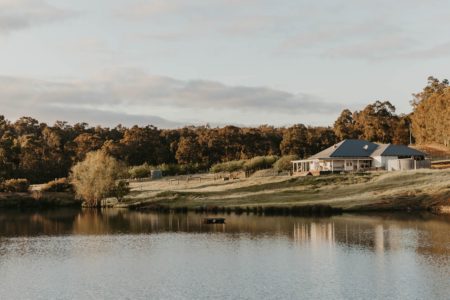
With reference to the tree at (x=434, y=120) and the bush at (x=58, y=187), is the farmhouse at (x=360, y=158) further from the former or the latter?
the bush at (x=58, y=187)

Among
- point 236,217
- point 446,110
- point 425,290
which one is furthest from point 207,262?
point 446,110

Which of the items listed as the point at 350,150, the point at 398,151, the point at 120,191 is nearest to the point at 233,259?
the point at 120,191

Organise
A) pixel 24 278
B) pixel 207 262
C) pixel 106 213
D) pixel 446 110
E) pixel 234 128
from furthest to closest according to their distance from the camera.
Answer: pixel 234 128, pixel 446 110, pixel 106 213, pixel 207 262, pixel 24 278

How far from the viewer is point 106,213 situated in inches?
4237

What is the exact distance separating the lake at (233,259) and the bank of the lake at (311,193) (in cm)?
922

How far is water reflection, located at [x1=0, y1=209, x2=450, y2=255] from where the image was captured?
6519 centimetres

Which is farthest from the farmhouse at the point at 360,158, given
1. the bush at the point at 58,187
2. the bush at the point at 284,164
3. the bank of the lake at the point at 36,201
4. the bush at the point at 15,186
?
the bush at the point at 15,186

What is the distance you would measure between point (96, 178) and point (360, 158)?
52300mm

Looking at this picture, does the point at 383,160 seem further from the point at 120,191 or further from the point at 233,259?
the point at 233,259

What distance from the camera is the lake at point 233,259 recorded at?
1718 inches

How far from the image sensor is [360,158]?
135000mm

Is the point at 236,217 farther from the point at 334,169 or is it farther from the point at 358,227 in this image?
the point at 334,169

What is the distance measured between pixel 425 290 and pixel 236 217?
53.7 metres

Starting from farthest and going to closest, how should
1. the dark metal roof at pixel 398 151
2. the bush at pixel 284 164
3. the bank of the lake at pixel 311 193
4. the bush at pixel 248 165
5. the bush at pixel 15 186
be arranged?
the bush at pixel 248 165 → the bush at pixel 284 164 → the bush at pixel 15 186 → the dark metal roof at pixel 398 151 → the bank of the lake at pixel 311 193
